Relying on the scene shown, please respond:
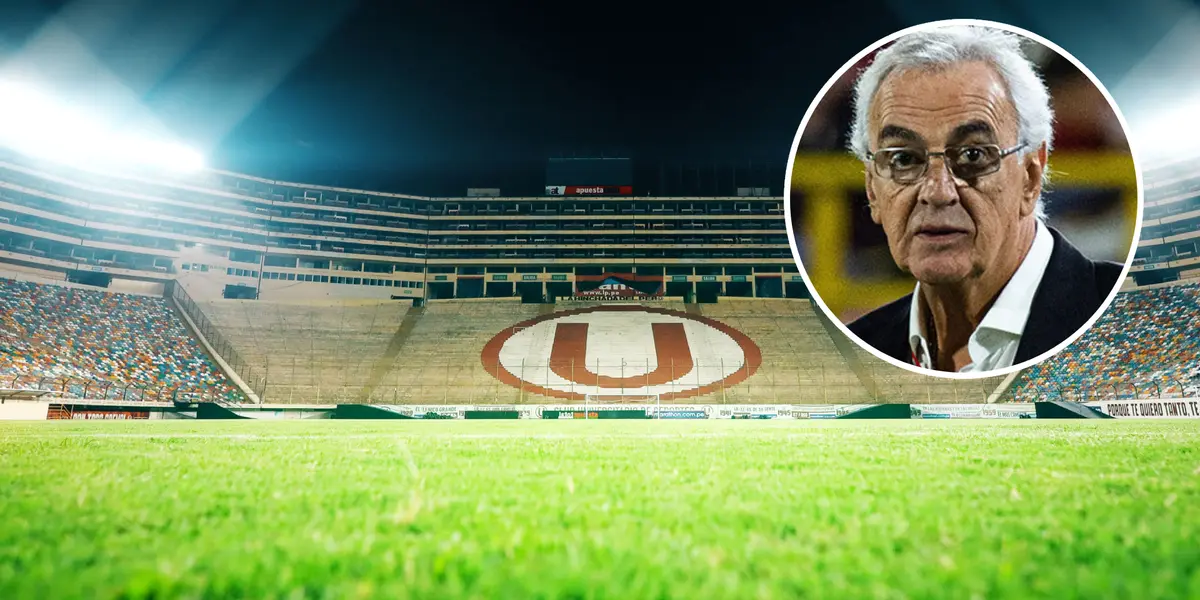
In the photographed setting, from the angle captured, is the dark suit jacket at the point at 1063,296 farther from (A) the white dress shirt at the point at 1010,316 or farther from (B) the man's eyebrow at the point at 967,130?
(B) the man's eyebrow at the point at 967,130

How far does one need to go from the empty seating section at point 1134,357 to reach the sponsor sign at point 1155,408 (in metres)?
3.62

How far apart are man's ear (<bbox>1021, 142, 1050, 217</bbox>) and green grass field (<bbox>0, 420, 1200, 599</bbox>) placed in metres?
1.09

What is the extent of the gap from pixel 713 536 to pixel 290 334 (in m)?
40.3

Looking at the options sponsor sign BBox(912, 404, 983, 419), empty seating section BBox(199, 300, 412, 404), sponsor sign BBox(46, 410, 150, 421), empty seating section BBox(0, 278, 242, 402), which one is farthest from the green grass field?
empty seating section BBox(199, 300, 412, 404)

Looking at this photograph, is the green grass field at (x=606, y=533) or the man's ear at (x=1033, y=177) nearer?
the green grass field at (x=606, y=533)

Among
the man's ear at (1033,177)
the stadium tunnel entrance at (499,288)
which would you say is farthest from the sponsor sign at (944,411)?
the stadium tunnel entrance at (499,288)

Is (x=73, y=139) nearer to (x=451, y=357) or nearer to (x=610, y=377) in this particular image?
(x=451, y=357)

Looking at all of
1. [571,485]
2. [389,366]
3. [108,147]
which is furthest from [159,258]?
[571,485]

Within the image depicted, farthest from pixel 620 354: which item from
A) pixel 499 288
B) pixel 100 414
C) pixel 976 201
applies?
pixel 976 201

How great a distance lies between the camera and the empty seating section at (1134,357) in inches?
990

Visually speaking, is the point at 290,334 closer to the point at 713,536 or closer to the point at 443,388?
the point at 443,388

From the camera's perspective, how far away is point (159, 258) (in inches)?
1657

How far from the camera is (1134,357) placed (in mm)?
27375

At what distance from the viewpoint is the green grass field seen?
1087 mm
